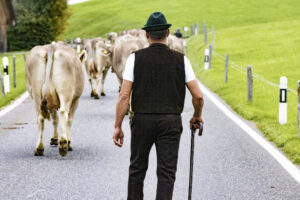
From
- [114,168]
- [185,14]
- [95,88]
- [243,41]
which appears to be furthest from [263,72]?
[185,14]

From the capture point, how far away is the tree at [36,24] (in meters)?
65.9

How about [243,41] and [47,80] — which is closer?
[47,80]

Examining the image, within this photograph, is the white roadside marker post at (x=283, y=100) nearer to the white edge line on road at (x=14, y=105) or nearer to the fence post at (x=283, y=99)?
the fence post at (x=283, y=99)

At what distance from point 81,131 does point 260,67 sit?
17.5 meters

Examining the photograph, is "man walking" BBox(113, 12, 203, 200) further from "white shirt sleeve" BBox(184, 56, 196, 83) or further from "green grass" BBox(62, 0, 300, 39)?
"green grass" BBox(62, 0, 300, 39)

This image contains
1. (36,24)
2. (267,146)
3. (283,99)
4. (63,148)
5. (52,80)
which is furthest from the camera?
(36,24)

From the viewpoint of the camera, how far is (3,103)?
17.7 meters

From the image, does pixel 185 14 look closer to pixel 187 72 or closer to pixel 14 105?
pixel 14 105

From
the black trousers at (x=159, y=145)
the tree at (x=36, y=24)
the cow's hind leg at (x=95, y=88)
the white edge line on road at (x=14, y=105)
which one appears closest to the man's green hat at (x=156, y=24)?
the black trousers at (x=159, y=145)

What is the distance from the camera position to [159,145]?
6.13 meters

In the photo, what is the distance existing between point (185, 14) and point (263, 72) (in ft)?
236

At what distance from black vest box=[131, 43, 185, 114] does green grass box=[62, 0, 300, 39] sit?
8058 cm

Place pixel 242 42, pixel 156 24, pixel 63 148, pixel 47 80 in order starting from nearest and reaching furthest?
1. pixel 156 24
2. pixel 63 148
3. pixel 47 80
4. pixel 242 42

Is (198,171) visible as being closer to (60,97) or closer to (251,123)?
(60,97)
